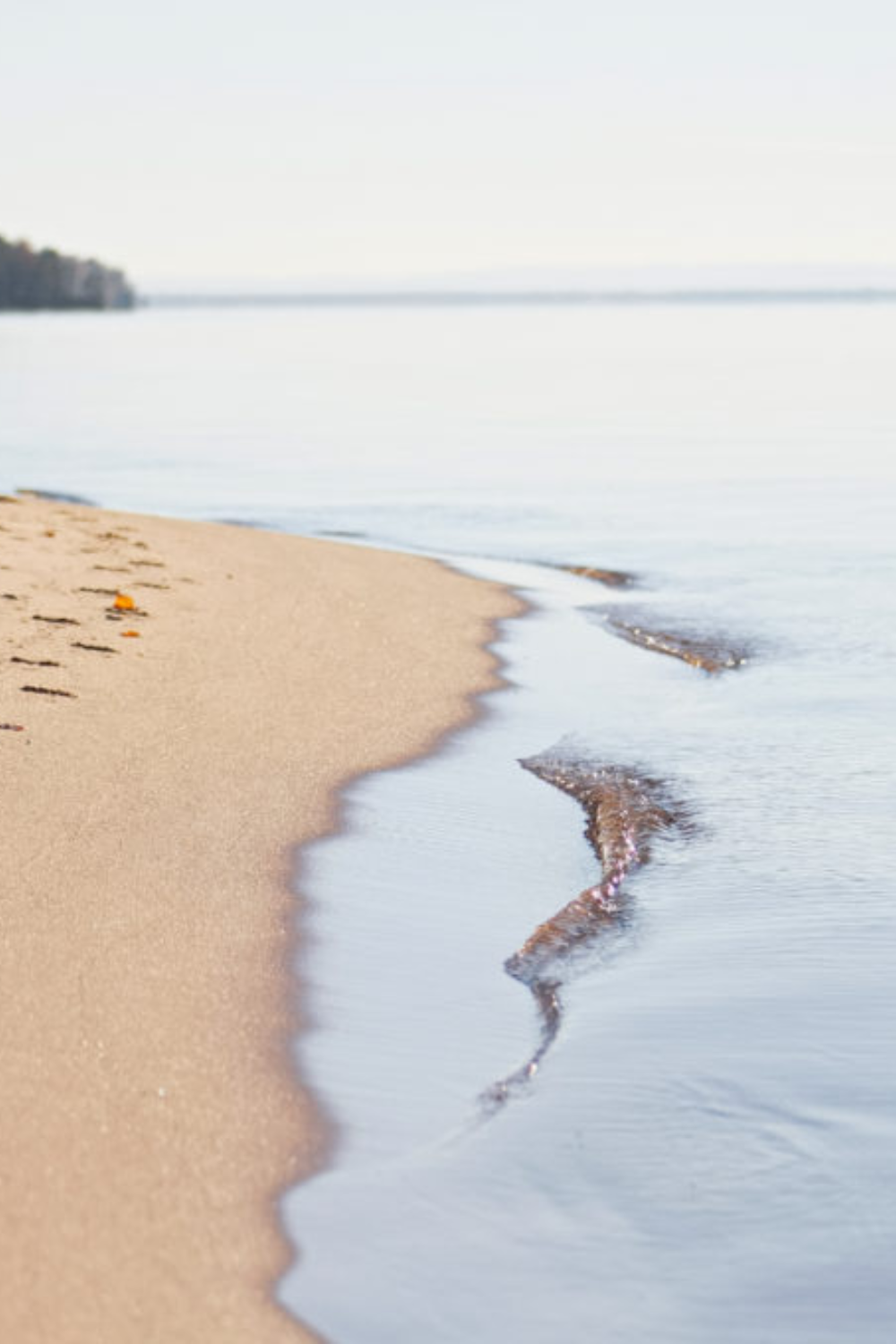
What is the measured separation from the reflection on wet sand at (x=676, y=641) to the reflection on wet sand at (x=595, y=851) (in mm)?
2845

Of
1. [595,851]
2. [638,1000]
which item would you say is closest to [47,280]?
[595,851]

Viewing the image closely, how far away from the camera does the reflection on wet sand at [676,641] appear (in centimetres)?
1136

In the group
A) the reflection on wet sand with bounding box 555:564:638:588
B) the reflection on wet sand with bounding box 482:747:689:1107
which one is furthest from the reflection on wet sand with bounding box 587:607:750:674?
the reflection on wet sand with bounding box 482:747:689:1107

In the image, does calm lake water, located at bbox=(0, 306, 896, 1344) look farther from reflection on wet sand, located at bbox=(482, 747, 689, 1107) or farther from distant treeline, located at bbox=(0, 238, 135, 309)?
distant treeline, located at bbox=(0, 238, 135, 309)

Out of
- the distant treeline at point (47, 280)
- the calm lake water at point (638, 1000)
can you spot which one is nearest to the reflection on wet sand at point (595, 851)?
the calm lake water at point (638, 1000)

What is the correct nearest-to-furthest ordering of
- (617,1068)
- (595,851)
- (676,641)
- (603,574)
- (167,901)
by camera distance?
(617,1068) → (167,901) → (595,851) → (676,641) → (603,574)

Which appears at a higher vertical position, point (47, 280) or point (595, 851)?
point (47, 280)

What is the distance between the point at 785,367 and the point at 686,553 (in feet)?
158

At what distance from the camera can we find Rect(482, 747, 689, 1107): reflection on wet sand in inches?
→ 216

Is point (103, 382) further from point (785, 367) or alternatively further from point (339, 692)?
point (339, 692)

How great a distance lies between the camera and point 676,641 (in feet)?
39.5

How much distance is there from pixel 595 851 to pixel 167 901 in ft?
5.92

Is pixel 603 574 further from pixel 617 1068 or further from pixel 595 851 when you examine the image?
pixel 617 1068

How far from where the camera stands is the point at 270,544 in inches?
613
